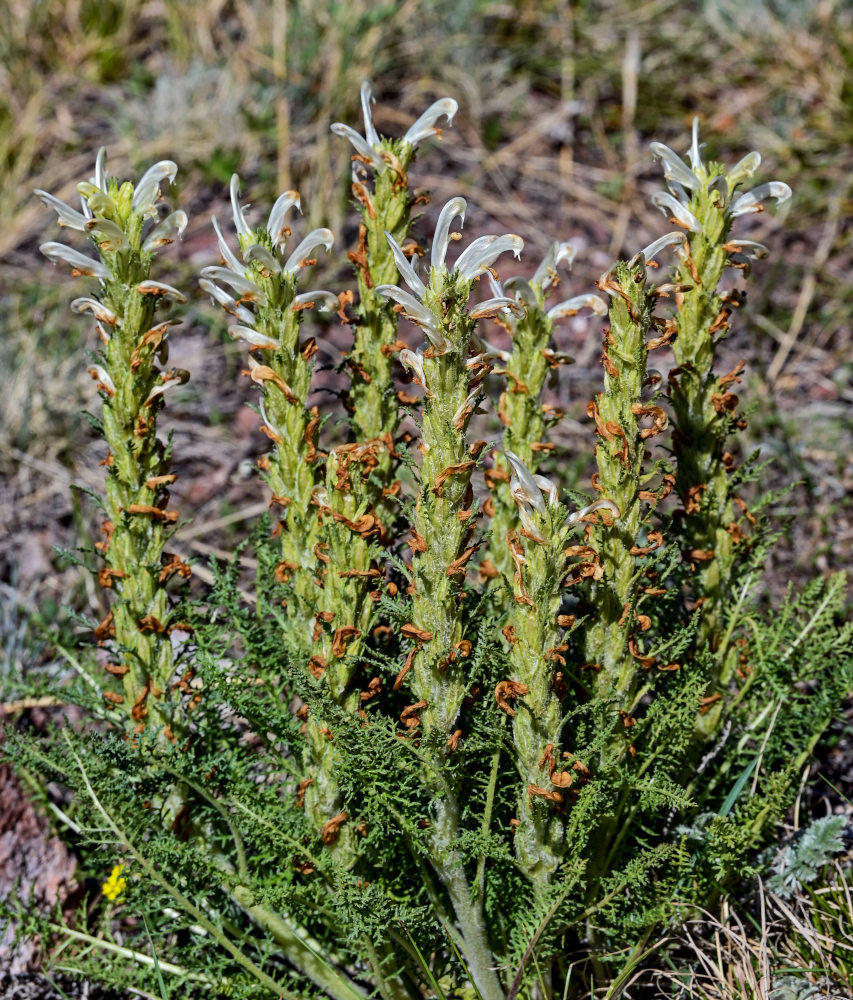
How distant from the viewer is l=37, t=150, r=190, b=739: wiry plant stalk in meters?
2.29

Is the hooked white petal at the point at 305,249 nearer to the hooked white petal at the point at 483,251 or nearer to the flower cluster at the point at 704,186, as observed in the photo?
the hooked white petal at the point at 483,251

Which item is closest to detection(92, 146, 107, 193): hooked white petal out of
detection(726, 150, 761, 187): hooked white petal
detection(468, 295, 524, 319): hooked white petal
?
detection(468, 295, 524, 319): hooked white petal

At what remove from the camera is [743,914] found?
112 inches

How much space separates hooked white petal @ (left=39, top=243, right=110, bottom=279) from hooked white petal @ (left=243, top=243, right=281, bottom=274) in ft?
1.13

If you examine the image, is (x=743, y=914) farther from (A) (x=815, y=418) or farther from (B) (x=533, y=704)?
(A) (x=815, y=418)

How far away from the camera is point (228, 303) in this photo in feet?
7.63

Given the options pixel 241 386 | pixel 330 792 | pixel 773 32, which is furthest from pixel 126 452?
pixel 773 32

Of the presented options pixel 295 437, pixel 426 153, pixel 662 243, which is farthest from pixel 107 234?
pixel 426 153

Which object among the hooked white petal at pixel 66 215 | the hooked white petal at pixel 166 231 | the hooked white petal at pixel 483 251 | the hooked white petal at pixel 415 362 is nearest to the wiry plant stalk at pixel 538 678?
the hooked white petal at pixel 415 362

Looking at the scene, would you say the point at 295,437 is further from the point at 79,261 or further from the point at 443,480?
the point at 79,261

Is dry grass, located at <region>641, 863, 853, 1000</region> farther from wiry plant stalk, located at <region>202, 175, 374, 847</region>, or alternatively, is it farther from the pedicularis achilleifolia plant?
wiry plant stalk, located at <region>202, 175, 374, 847</region>

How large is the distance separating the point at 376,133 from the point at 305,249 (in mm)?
366

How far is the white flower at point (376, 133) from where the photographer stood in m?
2.34

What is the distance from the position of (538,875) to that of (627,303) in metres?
1.21
